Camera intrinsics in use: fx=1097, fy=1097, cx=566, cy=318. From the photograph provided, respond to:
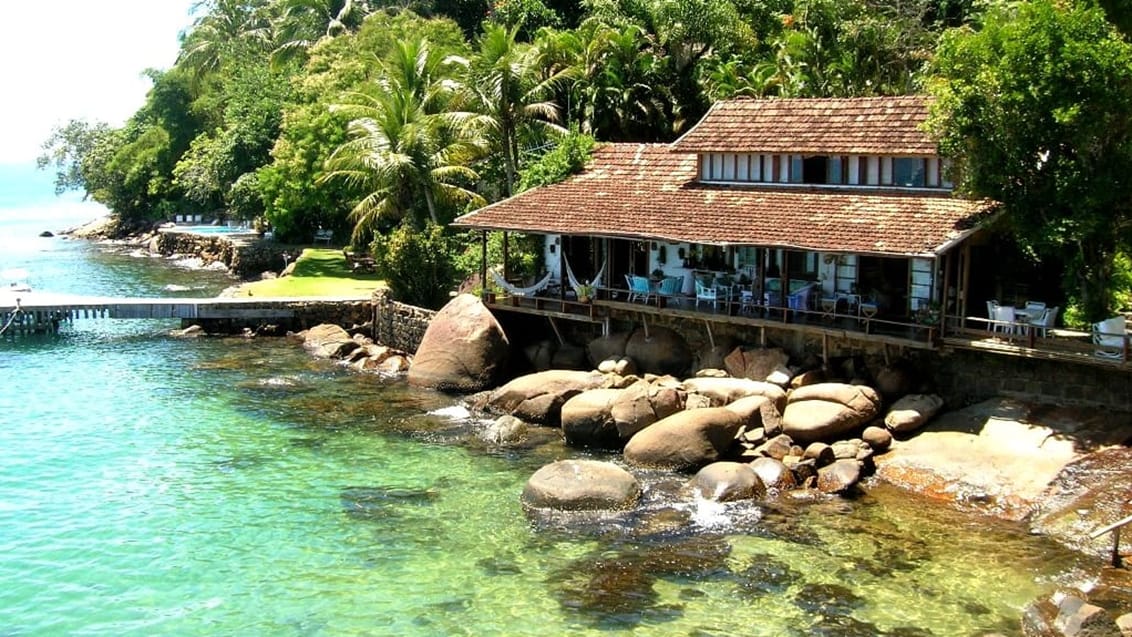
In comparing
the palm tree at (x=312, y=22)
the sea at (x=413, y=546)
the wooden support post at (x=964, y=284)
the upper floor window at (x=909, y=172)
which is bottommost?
the sea at (x=413, y=546)

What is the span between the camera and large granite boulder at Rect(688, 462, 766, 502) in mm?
22891

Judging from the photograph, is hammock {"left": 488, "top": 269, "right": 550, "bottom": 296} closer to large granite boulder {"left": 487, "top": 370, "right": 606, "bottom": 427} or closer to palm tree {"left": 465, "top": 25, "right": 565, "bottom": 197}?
large granite boulder {"left": 487, "top": 370, "right": 606, "bottom": 427}

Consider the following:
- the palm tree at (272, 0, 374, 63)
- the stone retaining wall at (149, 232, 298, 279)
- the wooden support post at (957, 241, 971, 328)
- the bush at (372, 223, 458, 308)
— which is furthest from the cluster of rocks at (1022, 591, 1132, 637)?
the palm tree at (272, 0, 374, 63)

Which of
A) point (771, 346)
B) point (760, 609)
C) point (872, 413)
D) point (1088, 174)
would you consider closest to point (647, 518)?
point (760, 609)

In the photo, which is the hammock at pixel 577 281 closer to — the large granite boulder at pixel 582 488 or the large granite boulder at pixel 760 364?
the large granite boulder at pixel 760 364

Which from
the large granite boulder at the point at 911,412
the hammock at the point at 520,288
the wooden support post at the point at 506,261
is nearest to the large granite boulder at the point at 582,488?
the large granite boulder at the point at 911,412

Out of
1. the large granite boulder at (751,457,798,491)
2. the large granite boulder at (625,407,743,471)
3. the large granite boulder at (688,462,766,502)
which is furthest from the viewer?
the large granite boulder at (625,407,743,471)

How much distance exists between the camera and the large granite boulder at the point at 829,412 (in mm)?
25344

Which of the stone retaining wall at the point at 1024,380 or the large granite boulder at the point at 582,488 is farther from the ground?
the stone retaining wall at the point at 1024,380

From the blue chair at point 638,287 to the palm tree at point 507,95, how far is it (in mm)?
11006

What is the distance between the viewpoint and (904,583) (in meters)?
19.1

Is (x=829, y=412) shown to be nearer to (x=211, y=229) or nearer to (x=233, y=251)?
(x=233, y=251)

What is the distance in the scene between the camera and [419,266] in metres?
38.8

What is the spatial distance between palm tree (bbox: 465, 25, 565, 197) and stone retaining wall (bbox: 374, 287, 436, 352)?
6.89m
